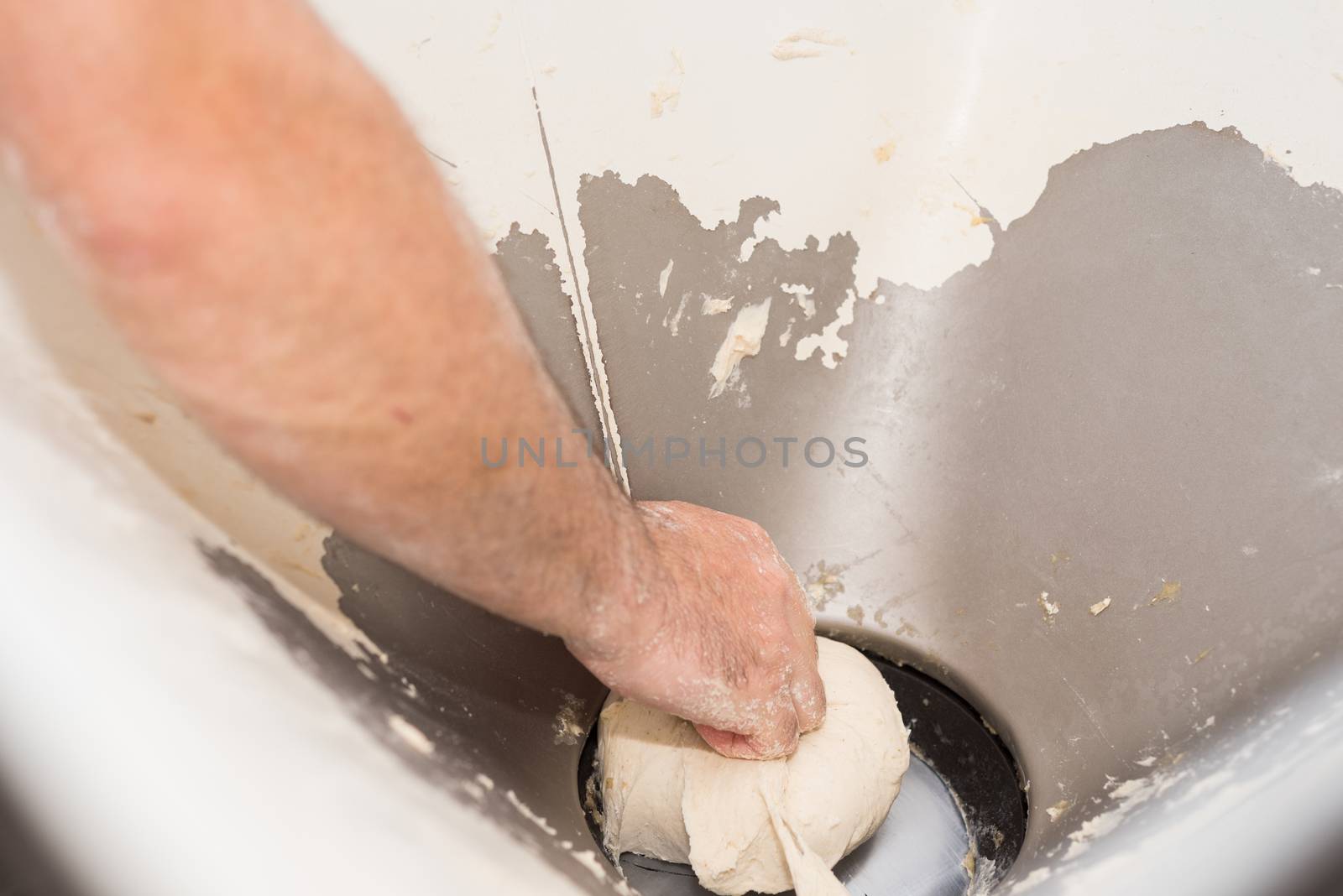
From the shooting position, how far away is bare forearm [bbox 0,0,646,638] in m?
0.35

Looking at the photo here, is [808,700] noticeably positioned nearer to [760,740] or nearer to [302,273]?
[760,740]

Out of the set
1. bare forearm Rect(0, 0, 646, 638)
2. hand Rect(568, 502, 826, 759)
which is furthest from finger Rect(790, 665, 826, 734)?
bare forearm Rect(0, 0, 646, 638)

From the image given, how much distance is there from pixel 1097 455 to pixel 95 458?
724 mm

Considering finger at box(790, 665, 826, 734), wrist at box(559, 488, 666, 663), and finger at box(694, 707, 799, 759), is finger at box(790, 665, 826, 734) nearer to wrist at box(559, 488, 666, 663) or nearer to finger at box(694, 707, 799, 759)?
finger at box(694, 707, 799, 759)

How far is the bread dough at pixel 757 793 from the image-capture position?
72 cm

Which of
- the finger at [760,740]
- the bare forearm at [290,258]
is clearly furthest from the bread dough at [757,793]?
the bare forearm at [290,258]

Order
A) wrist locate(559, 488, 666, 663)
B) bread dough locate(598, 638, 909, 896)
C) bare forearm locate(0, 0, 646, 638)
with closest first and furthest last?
bare forearm locate(0, 0, 646, 638)
wrist locate(559, 488, 666, 663)
bread dough locate(598, 638, 909, 896)

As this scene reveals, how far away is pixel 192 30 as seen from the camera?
36cm

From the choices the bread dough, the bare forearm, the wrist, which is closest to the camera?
the bare forearm

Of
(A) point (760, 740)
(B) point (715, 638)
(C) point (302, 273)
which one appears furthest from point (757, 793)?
(C) point (302, 273)

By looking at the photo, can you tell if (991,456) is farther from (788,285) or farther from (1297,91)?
(1297,91)

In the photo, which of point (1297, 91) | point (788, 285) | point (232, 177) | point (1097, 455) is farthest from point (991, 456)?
point (232, 177)

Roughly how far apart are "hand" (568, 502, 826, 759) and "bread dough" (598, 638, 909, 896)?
23 mm

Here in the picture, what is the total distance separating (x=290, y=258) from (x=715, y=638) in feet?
1.31
